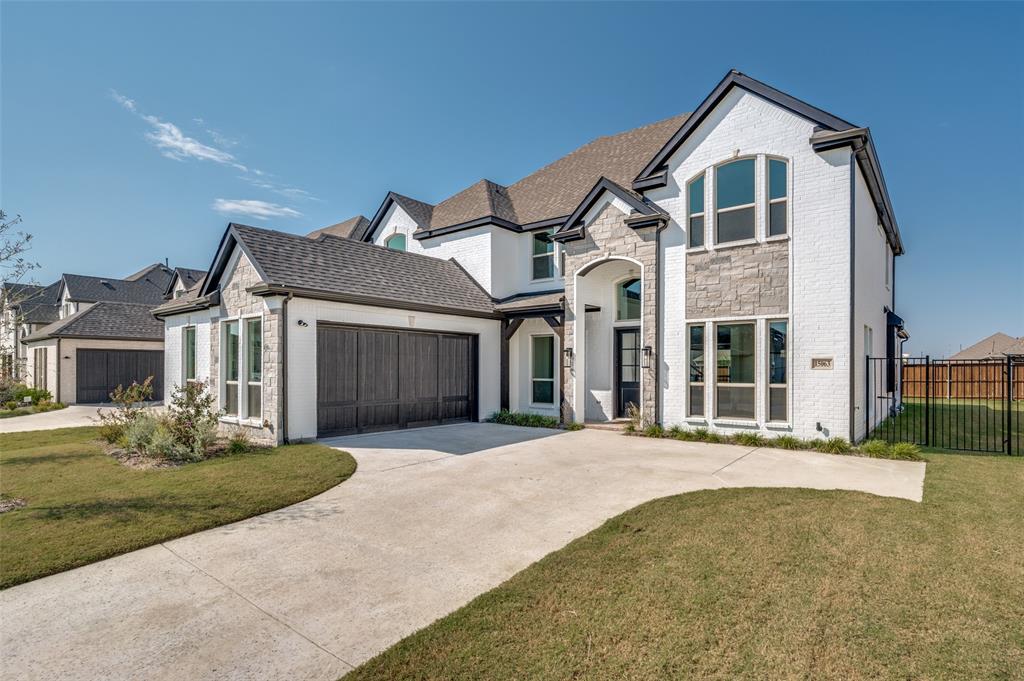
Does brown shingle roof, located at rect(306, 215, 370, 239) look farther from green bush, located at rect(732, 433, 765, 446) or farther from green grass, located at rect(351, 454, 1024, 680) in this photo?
green grass, located at rect(351, 454, 1024, 680)

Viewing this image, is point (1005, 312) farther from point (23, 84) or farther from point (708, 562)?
point (23, 84)

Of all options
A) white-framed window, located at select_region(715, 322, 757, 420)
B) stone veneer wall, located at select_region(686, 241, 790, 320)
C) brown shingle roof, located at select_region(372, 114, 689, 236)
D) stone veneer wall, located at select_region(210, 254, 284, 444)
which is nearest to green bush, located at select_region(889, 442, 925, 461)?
white-framed window, located at select_region(715, 322, 757, 420)

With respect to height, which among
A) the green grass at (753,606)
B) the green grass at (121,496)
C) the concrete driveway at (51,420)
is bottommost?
the concrete driveway at (51,420)

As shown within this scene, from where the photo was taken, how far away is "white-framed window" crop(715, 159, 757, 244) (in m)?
11.1

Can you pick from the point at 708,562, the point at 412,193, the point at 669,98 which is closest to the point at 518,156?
the point at 412,193

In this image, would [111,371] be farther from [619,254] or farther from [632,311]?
[619,254]

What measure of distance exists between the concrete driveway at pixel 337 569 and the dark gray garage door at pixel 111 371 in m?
21.0

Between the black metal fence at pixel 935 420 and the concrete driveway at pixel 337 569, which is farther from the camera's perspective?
the black metal fence at pixel 935 420

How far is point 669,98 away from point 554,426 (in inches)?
518

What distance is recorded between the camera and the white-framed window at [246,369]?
1133cm

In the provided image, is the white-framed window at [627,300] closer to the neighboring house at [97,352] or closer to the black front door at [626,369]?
the black front door at [626,369]

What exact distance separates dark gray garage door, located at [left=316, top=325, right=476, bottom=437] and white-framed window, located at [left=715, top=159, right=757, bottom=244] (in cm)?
760

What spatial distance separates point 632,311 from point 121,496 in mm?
12806

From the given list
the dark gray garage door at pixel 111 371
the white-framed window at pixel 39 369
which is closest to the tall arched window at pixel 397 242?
the dark gray garage door at pixel 111 371
